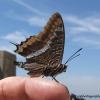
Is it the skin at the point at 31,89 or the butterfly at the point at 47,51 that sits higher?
the butterfly at the point at 47,51

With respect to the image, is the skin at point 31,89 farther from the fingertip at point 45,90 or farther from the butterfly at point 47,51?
the butterfly at point 47,51

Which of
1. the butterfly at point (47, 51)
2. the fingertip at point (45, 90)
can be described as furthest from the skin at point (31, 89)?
the butterfly at point (47, 51)

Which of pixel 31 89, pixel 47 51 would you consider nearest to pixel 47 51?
pixel 47 51

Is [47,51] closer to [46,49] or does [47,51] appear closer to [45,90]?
[46,49]

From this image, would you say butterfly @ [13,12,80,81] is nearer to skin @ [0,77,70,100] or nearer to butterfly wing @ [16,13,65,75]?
butterfly wing @ [16,13,65,75]

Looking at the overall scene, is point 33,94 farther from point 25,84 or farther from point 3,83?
point 3,83

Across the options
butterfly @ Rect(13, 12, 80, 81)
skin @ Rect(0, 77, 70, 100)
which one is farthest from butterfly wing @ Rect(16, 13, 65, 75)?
skin @ Rect(0, 77, 70, 100)
